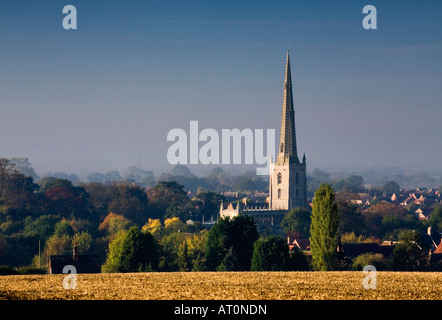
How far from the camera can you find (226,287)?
44.0 metres

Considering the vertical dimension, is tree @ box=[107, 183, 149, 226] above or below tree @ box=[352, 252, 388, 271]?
above

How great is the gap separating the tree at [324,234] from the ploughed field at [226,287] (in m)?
16.1

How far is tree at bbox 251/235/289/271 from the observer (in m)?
69.6

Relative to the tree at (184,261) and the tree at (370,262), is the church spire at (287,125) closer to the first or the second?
the tree at (370,262)

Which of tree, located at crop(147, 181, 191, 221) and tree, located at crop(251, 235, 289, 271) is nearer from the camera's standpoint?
tree, located at crop(251, 235, 289, 271)

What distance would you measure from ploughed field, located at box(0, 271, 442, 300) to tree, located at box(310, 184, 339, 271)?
16.1m

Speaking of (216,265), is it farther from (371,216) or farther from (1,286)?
(371,216)

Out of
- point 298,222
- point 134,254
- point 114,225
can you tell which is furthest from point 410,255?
point 298,222

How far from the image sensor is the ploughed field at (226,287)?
39.8 m

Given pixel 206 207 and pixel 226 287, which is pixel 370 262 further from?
pixel 206 207

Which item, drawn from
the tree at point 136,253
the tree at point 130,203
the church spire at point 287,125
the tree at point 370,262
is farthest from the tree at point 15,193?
the tree at point 370,262

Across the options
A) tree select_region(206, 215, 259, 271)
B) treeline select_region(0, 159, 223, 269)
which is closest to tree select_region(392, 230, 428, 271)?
tree select_region(206, 215, 259, 271)

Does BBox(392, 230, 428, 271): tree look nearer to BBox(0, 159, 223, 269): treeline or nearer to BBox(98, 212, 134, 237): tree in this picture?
BBox(0, 159, 223, 269): treeline

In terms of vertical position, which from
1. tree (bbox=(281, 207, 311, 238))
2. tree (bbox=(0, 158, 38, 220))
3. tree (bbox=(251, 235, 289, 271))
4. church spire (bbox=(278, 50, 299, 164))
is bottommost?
tree (bbox=(281, 207, 311, 238))
